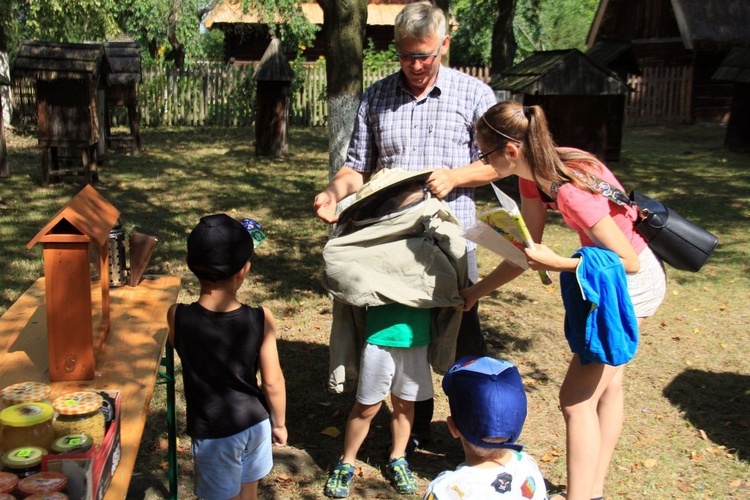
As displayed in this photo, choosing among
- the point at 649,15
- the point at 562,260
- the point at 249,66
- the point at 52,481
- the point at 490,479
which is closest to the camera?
the point at 52,481

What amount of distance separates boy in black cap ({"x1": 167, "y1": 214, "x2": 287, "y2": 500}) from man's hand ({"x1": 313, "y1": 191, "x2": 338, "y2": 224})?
713mm

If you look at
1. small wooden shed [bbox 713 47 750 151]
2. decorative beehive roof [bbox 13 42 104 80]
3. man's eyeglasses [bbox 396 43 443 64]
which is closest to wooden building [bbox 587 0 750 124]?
small wooden shed [bbox 713 47 750 151]

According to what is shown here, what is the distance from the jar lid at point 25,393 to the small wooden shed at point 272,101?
1112 centimetres

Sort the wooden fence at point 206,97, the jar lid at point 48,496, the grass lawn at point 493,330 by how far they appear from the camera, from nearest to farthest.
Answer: the jar lid at point 48,496 → the grass lawn at point 493,330 → the wooden fence at point 206,97

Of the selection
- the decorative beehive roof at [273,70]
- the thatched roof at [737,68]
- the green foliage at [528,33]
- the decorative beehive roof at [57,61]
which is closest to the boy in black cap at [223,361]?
the decorative beehive roof at [57,61]

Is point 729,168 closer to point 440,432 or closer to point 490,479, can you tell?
point 440,432

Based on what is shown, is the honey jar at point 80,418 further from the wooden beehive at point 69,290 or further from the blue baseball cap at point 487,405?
the blue baseball cap at point 487,405

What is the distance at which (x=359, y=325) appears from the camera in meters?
3.64

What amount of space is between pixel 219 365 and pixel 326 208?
995mm

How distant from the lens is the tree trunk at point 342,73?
595cm

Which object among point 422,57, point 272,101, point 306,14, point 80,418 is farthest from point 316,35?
point 80,418

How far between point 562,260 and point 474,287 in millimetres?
561

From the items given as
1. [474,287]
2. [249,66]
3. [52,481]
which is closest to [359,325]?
[474,287]

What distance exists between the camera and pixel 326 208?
3.48m
